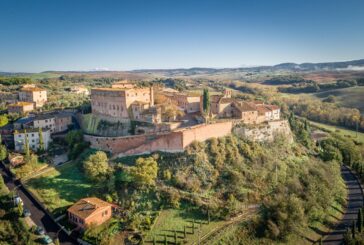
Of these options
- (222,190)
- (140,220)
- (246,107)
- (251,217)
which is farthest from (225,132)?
(140,220)

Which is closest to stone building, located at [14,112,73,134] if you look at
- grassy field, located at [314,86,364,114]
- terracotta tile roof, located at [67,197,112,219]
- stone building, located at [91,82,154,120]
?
stone building, located at [91,82,154,120]

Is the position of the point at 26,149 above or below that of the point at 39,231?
above

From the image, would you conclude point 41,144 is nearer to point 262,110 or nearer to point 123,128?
point 123,128

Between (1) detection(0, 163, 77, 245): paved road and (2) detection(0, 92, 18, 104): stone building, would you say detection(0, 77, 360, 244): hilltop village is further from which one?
(2) detection(0, 92, 18, 104): stone building

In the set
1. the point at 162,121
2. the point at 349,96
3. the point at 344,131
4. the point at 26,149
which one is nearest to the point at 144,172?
the point at 162,121

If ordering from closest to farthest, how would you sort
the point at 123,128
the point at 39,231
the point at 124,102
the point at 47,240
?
the point at 47,240, the point at 39,231, the point at 123,128, the point at 124,102

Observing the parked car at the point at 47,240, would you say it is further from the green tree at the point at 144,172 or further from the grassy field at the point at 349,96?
the grassy field at the point at 349,96
